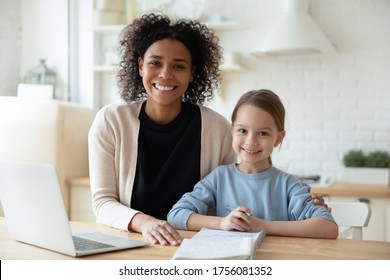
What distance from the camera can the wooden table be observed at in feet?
3.26

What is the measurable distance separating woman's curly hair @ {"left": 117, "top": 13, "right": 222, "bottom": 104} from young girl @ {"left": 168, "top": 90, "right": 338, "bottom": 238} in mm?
300

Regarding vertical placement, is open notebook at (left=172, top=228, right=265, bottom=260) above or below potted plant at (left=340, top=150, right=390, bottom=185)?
above

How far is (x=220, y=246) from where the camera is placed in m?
0.98

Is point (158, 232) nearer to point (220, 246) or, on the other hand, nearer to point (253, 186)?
point (220, 246)

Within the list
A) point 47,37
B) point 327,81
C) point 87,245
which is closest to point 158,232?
point 87,245

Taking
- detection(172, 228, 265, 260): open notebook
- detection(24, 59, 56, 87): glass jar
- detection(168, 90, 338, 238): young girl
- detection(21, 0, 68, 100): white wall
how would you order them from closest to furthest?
detection(172, 228, 265, 260): open notebook < detection(168, 90, 338, 238): young girl < detection(21, 0, 68, 100): white wall < detection(24, 59, 56, 87): glass jar

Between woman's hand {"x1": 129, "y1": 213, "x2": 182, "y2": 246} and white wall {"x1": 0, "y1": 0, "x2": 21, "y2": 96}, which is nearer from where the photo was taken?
woman's hand {"x1": 129, "y1": 213, "x2": 182, "y2": 246}

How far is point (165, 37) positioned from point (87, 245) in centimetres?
67

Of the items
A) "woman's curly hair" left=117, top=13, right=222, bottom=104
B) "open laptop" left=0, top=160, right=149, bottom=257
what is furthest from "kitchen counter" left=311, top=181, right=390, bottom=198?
"open laptop" left=0, top=160, right=149, bottom=257

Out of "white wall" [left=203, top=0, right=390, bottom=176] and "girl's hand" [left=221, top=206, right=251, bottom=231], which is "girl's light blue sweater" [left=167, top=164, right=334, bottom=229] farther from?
"white wall" [left=203, top=0, right=390, bottom=176]

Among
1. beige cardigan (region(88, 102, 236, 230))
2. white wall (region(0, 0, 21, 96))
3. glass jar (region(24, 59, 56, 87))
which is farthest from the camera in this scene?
glass jar (region(24, 59, 56, 87))

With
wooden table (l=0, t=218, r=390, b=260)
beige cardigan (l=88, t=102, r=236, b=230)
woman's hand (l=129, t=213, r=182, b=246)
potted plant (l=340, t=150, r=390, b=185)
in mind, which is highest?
beige cardigan (l=88, t=102, r=236, b=230)

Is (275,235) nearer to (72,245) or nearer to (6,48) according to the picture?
(72,245)
